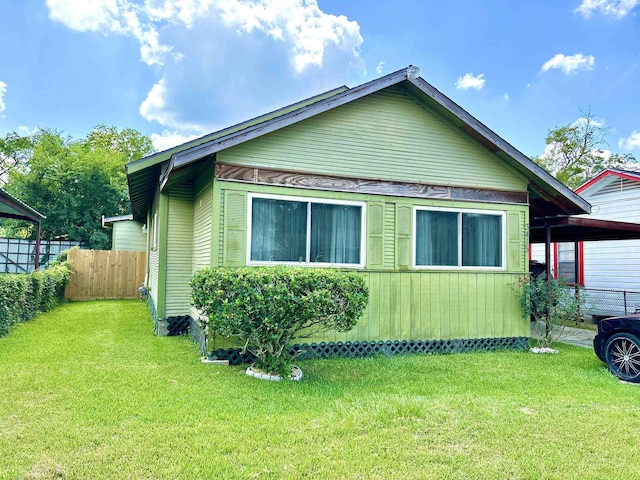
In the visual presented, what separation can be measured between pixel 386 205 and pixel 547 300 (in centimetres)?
337

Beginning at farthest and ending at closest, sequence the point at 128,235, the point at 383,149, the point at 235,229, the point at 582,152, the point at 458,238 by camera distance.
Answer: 1. the point at 582,152
2. the point at 128,235
3. the point at 458,238
4. the point at 383,149
5. the point at 235,229

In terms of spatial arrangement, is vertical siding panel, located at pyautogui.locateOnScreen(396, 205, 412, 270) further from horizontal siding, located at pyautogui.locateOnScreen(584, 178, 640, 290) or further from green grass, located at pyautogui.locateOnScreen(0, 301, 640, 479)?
horizontal siding, located at pyautogui.locateOnScreen(584, 178, 640, 290)

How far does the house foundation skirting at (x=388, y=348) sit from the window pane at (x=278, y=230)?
4.64ft

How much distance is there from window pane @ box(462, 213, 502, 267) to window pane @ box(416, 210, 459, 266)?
0.21 meters

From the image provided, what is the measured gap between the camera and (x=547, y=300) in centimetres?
777

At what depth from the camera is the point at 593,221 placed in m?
8.44

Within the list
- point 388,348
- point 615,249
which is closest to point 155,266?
point 388,348

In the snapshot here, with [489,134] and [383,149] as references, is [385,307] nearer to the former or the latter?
[383,149]

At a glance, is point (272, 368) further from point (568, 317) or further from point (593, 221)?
point (593, 221)

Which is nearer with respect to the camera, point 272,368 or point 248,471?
point 248,471

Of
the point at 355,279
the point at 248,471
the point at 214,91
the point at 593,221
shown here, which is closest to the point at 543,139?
the point at 214,91

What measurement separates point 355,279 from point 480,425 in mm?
2290

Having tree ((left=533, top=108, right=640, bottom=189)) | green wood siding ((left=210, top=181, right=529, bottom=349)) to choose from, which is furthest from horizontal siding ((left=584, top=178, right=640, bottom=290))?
tree ((left=533, top=108, right=640, bottom=189))

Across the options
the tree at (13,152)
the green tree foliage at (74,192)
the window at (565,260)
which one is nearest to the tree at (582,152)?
the window at (565,260)
